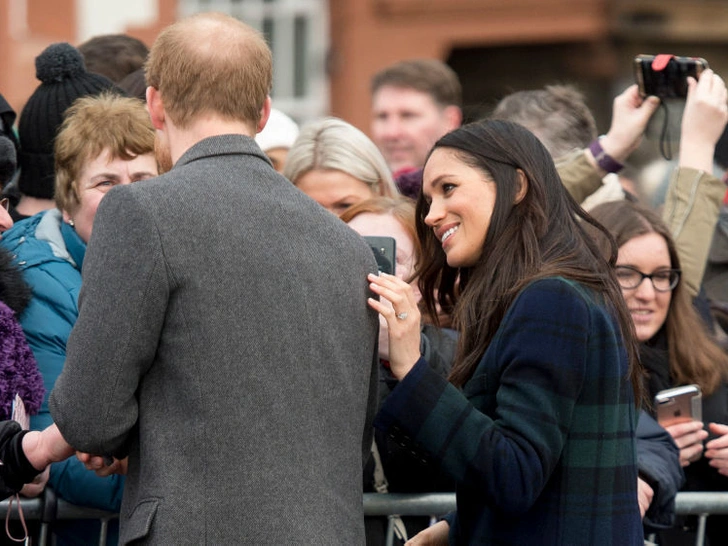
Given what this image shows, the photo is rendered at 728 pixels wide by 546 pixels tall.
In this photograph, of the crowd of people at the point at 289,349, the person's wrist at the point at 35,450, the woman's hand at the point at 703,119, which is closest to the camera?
the crowd of people at the point at 289,349

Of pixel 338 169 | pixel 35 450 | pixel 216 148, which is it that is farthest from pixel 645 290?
pixel 35 450

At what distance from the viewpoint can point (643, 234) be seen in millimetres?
3977

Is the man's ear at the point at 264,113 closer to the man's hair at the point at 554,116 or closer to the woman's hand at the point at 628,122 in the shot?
the woman's hand at the point at 628,122

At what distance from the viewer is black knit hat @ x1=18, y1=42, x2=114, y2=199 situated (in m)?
3.88

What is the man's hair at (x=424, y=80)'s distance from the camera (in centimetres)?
608

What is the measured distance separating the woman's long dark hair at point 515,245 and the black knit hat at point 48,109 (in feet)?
4.59

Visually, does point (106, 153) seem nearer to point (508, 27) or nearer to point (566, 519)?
point (566, 519)

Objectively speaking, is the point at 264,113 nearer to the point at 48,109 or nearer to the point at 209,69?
the point at 209,69

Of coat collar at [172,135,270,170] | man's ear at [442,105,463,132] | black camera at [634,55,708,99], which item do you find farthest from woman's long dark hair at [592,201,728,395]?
man's ear at [442,105,463,132]

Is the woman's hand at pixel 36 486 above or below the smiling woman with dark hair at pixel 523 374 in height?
below

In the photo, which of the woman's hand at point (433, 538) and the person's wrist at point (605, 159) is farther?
the person's wrist at point (605, 159)

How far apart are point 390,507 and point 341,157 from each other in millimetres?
1355

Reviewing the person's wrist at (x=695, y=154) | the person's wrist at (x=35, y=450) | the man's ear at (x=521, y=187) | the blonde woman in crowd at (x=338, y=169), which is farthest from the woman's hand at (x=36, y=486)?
the person's wrist at (x=695, y=154)

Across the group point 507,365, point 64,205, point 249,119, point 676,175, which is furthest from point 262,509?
point 676,175
